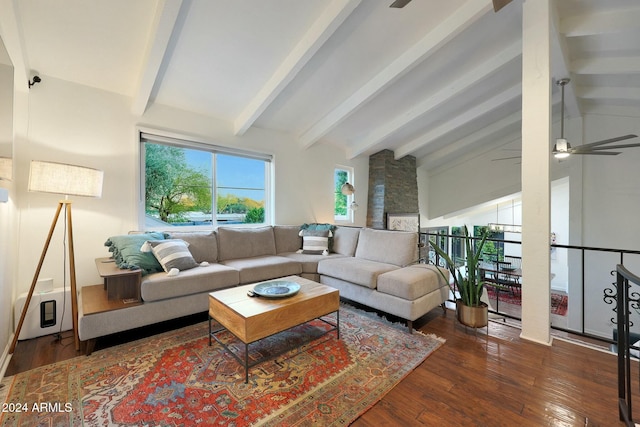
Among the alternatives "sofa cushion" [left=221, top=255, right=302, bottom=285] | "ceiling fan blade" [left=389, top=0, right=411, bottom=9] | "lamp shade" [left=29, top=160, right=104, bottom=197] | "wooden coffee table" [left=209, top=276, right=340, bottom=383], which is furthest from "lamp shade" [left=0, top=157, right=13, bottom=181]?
"ceiling fan blade" [left=389, top=0, right=411, bottom=9]

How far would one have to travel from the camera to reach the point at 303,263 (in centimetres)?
356

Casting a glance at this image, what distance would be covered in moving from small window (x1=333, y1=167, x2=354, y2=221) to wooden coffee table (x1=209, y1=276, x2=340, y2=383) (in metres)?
3.35

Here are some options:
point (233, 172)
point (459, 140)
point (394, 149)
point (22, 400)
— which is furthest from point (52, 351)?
point (459, 140)

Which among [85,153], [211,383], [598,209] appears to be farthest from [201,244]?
[598,209]

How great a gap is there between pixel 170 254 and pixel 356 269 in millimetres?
1936

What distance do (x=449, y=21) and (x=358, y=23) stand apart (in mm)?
940

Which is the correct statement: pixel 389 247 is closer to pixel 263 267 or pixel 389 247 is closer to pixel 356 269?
pixel 356 269

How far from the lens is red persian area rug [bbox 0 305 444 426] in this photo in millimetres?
1492

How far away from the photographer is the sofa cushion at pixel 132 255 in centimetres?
245

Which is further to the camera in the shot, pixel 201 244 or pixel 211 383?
pixel 201 244

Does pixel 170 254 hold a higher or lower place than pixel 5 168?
lower

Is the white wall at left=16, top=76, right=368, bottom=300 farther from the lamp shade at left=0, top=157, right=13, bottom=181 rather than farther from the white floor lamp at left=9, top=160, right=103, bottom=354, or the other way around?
the lamp shade at left=0, top=157, right=13, bottom=181

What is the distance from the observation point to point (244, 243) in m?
3.67

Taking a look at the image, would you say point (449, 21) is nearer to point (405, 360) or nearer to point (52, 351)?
point (405, 360)
